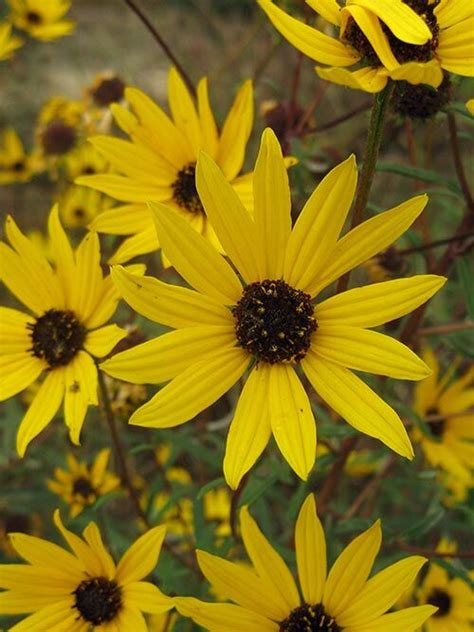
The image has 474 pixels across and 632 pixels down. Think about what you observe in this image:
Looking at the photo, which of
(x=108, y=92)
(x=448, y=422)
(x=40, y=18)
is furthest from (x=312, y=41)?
(x=40, y=18)

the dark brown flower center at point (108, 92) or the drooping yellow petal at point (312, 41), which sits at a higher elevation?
the dark brown flower center at point (108, 92)

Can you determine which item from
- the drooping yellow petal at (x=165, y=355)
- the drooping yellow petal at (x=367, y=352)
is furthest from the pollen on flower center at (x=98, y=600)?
the drooping yellow petal at (x=367, y=352)

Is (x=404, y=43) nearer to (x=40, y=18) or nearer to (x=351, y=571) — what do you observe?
(x=351, y=571)

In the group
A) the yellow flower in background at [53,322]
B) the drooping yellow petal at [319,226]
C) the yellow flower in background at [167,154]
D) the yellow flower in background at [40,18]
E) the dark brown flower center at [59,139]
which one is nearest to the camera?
the drooping yellow petal at [319,226]

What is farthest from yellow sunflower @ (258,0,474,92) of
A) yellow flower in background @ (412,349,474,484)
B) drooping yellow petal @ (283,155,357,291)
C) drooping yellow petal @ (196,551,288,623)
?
yellow flower in background @ (412,349,474,484)

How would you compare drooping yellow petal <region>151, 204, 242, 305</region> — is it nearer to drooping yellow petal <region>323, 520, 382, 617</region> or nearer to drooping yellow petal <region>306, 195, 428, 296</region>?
drooping yellow petal <region>306, 195, 428, 296</region>

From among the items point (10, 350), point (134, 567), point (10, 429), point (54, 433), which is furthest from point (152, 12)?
point (134, 567)

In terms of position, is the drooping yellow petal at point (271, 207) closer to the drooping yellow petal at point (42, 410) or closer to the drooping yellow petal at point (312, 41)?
the drooping yellow petal at point (312, 41)

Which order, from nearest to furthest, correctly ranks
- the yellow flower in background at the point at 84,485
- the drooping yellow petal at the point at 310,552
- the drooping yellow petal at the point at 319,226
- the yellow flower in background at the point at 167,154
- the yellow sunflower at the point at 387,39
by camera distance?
the yellow sunflower at the point at 387,39 → the drooping yellow petal at the point at 319,226 → the drooping yellow petal at the point at 310,552 → the yellow flower in background at the point at 167,154 → the yellow flower in background at the point at 84,485
